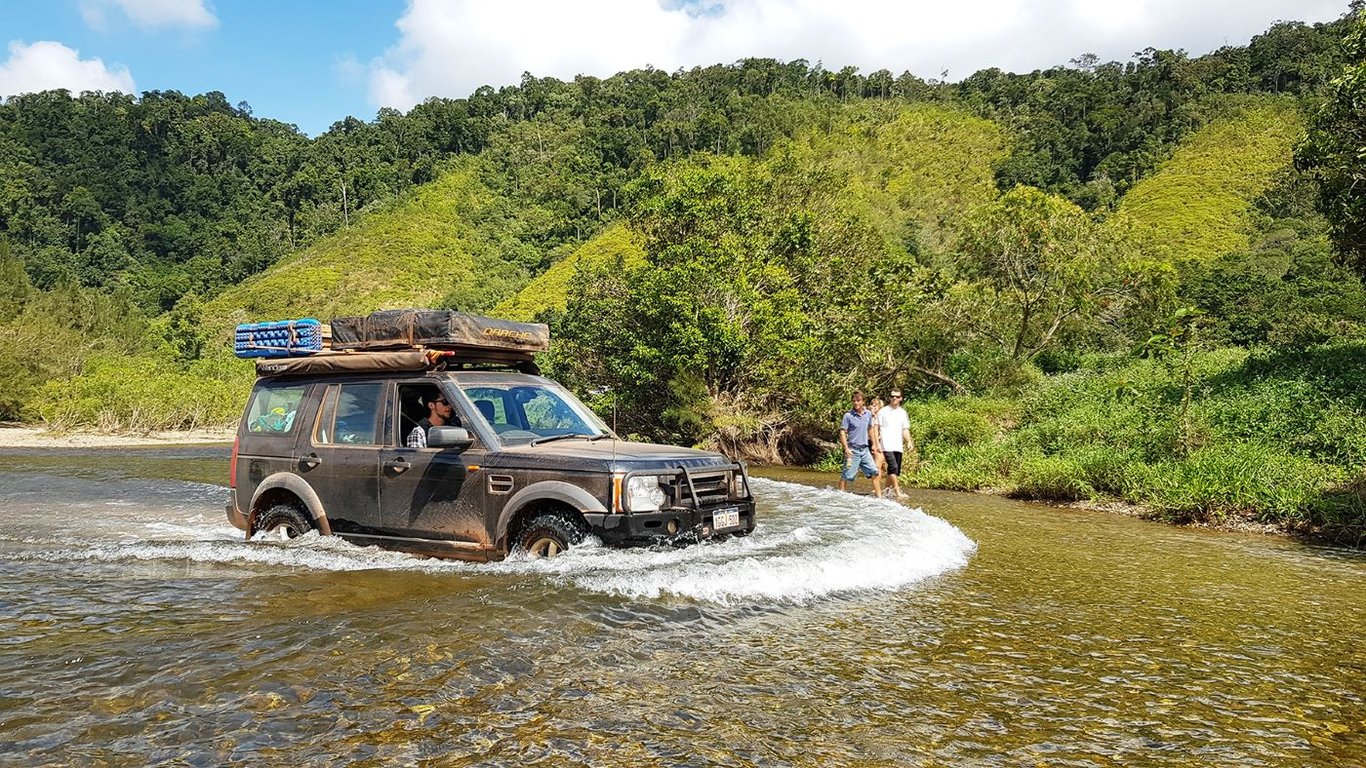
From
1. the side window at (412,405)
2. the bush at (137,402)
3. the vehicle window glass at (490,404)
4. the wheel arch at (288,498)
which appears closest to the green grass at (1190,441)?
the vehicle window glass at (490,404)

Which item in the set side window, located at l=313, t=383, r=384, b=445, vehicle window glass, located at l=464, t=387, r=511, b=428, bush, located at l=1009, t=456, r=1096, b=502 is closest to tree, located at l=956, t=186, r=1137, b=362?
bush, located at l=1009, t=456, r=1096, b=502

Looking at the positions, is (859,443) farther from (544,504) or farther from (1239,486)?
(544,504)

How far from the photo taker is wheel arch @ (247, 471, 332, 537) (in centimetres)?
828

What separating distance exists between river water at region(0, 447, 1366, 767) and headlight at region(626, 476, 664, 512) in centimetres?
38

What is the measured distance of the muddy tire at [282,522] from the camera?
336 inches

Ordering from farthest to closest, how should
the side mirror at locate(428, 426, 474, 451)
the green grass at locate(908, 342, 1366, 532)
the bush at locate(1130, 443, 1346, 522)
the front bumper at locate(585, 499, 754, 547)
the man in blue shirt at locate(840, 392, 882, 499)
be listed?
the man in blue shirt at locate(840, 392, 882, 499) < the green grass at locate(908, 342, 1366, 532) < the bush at locate(1130, 443, 1346, 522) < the side mirror at locate(428, 426, 474, 451) < the front bumper at locate(585, 499, 754, 547)

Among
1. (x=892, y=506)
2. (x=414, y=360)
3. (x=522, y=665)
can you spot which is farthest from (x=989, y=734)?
(x=892, y=506)

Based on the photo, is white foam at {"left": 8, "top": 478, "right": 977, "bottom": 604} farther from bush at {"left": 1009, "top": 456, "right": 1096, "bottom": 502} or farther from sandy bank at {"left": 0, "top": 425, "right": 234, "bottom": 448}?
sandy bank at {"left": 0, "top": 425, "right": 234, "bottom": 448}

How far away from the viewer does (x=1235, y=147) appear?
77125mm

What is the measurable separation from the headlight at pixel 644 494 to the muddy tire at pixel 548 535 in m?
0.47

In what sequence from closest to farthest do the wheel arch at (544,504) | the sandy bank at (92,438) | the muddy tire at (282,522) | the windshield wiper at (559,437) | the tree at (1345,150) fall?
the wheel arch at (544,504), the windshield wiper at (559,437), the muddy tire at (282,522), the tree at (1345,150), the sandy bank at (92,438)

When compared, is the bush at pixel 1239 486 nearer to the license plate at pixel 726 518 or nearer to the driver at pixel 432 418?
the license plate at pixel 726 518

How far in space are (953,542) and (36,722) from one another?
27.4ft

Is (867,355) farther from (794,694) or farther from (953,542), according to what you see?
(794,694)
